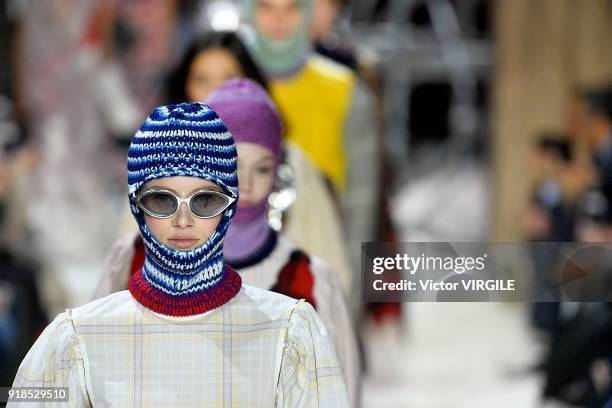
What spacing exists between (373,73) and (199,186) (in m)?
3.52

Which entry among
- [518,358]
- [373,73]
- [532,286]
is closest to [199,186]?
[532,286]

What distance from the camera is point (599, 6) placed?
26.8 ft

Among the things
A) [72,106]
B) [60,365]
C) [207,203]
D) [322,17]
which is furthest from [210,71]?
[72,106]

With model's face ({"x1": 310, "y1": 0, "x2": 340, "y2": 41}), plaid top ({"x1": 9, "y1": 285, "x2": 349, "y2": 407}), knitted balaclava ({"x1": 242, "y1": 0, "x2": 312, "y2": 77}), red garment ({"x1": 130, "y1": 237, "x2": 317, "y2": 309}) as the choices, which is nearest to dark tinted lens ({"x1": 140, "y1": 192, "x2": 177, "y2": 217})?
plaid top ({"x1": 9, "y1": 285, "x2": 349, "y2": 407})

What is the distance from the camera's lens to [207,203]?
2082mm

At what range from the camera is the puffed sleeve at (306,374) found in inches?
81.8

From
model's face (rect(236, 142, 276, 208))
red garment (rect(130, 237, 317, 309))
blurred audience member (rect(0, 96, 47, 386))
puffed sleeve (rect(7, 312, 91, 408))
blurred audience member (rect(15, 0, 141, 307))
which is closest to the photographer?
puffed sleeve (rect(7, 312, 91, 408))

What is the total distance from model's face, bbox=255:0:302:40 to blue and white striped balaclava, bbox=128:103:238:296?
202 cm

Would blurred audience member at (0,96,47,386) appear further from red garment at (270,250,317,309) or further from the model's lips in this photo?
the model's lips

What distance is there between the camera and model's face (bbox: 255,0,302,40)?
409 cm

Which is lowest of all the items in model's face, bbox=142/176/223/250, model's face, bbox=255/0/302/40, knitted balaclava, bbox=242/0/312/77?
model's face, bbox=142/176/223/250

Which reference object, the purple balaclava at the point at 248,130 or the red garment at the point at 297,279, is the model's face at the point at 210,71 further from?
the red garment at the point at 297,279

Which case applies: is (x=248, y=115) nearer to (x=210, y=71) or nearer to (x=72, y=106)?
(x=210, y=71)

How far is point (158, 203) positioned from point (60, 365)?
0.24 meters
